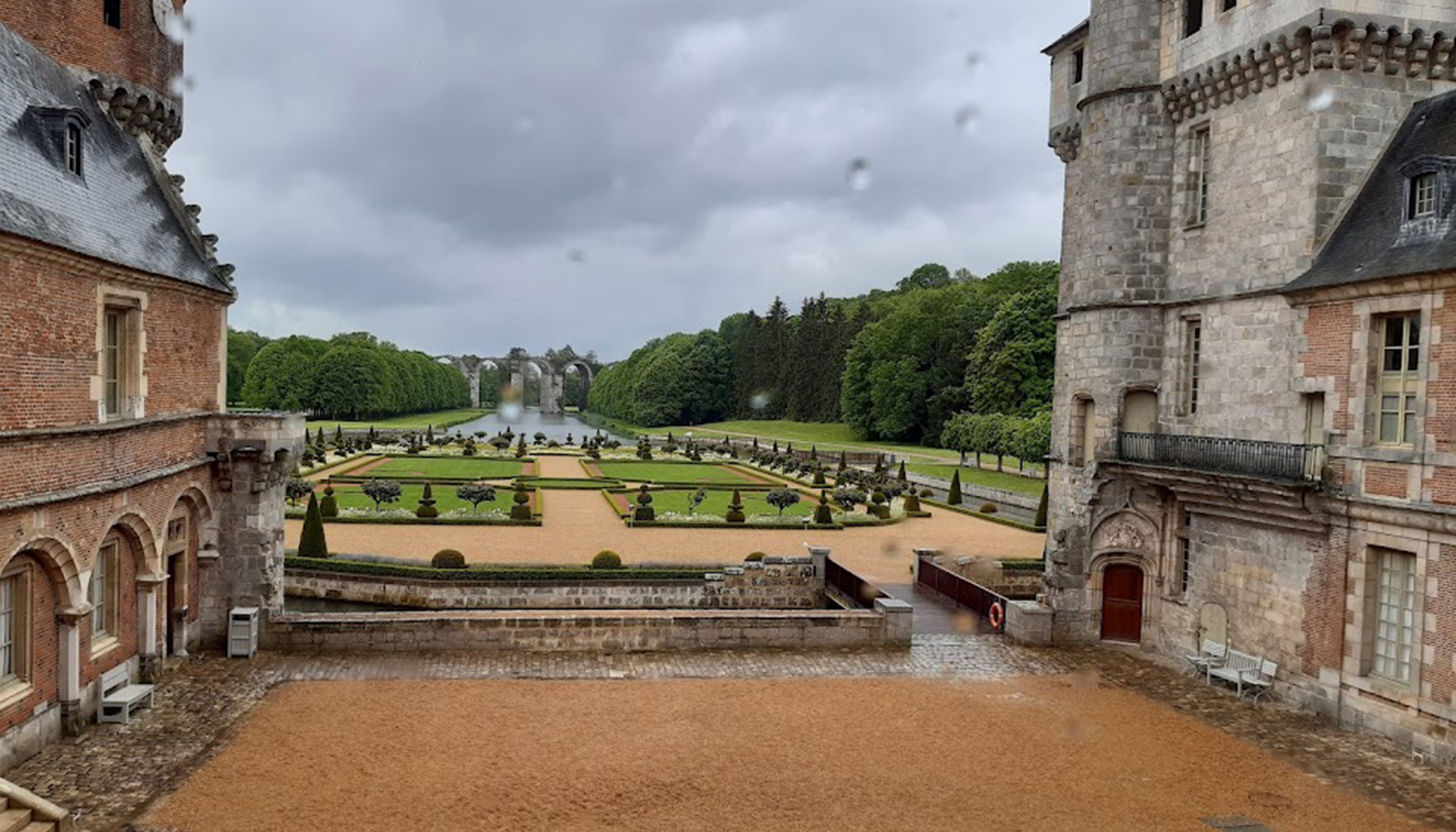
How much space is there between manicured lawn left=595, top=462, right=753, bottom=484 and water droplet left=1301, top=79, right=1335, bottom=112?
1401 inches

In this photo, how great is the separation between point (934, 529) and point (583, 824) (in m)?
29.1

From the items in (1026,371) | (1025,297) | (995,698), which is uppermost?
(1025,297)

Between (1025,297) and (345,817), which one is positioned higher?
(1025,297)

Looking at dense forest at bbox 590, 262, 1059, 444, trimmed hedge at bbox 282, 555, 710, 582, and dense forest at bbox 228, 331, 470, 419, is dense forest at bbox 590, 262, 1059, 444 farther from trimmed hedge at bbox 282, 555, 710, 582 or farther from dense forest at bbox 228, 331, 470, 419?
trimmed hedge at bbox 282, 555, 710, 582

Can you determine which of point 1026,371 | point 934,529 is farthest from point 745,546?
point 1026,371

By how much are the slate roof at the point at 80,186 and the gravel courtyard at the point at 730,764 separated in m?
8.10

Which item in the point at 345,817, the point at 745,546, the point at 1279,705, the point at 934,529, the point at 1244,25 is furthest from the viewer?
the point at 934,529

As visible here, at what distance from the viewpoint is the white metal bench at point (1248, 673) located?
61.6 ft

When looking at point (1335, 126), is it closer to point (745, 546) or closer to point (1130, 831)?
point (1130, 831)

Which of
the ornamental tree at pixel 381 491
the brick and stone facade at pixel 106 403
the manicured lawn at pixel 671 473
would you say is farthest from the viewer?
the manicured lawn at pixel 671 473

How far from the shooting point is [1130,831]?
41.8 ft

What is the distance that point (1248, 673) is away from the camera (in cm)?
1897

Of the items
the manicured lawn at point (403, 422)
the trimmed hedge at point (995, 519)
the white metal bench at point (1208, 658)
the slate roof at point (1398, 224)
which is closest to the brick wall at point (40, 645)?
the white metal bench at point (1208, 658)

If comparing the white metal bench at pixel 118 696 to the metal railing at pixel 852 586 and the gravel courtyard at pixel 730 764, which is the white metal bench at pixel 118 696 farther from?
the metal railing at pixel 852 586
